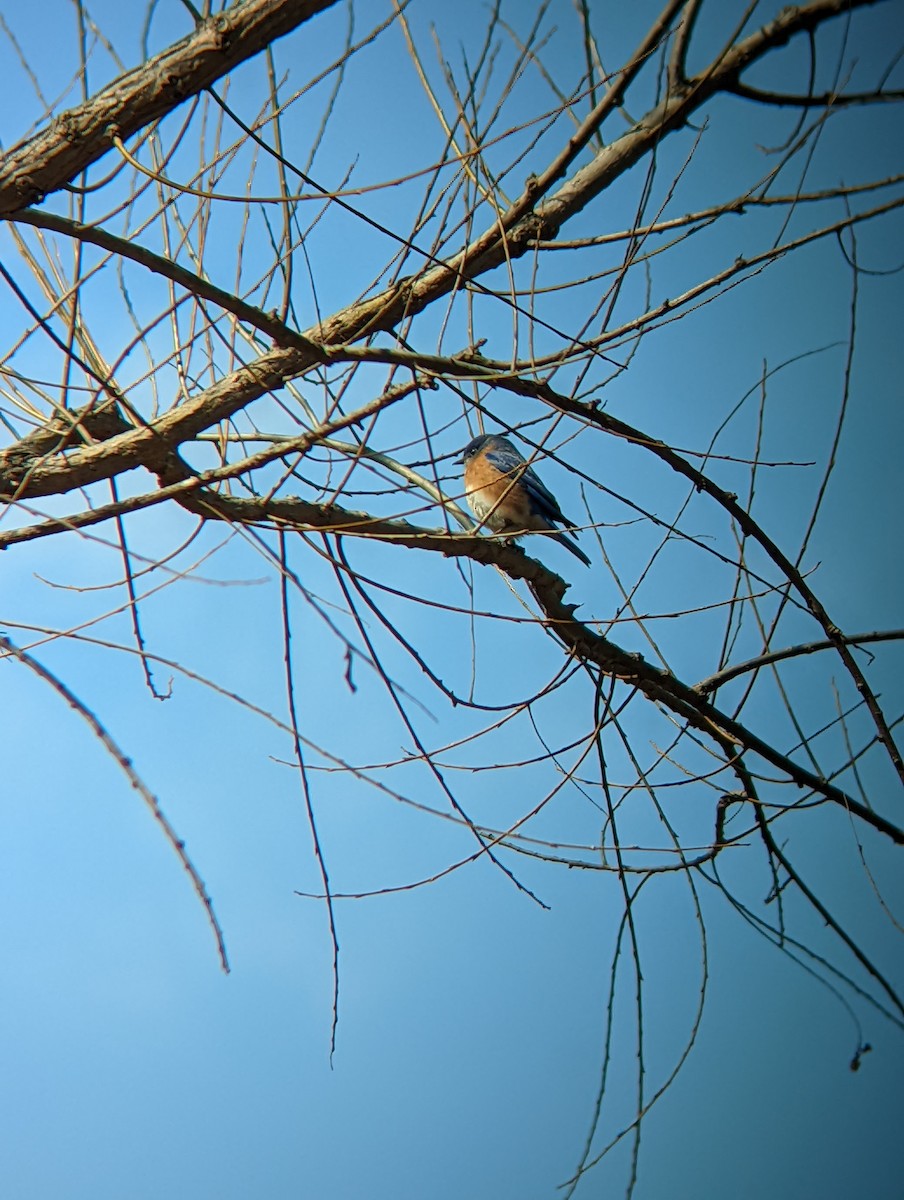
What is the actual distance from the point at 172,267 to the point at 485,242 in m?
0.48

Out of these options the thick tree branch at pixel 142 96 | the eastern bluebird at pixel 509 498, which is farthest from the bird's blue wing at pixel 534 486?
the thick tree branch at pixel 142 96

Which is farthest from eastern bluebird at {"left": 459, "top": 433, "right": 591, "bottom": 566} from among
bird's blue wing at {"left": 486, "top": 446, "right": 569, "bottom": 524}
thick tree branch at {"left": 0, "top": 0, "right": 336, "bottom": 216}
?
thick tree branch at {"left": 0, "top": 0, "right": 336, "bottom": 216}

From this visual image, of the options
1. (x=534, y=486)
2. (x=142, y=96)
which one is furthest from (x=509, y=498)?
(x=142, y=96)

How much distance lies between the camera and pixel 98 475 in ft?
4.54

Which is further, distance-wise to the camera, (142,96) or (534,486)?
(534,486)

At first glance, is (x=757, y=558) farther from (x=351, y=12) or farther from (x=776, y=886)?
(x=351, y=12)

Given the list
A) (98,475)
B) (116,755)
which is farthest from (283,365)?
(116,755)

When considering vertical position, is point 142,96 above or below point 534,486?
below

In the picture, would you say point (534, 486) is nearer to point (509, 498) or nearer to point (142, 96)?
point (509, 498)

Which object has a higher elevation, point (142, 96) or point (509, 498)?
point (509, 498)

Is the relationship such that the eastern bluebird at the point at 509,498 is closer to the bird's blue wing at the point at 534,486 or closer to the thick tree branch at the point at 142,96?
the bird's blue wing at the point at 534,486

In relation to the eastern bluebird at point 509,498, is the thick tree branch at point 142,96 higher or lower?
lower

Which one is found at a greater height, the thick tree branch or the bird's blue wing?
the bird's blue wing

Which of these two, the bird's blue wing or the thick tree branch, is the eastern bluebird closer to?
the bird's blue wing
